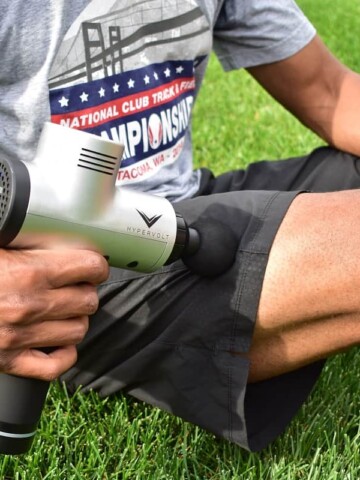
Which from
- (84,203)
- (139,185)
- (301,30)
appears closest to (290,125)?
(301,30)

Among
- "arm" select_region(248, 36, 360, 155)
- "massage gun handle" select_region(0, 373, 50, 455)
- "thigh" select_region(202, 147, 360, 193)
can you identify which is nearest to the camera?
"massage gun handle" select_region(0, 373, 50, 455)

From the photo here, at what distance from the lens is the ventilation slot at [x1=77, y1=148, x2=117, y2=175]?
4.31 feet

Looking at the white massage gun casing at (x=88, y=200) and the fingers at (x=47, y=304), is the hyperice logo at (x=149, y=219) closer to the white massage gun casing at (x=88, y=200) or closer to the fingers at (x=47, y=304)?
the white massage gun casing at (x=88, y=200)

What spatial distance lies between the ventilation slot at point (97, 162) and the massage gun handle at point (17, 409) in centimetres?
34

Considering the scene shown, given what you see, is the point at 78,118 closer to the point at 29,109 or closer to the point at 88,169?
the point at 29,109

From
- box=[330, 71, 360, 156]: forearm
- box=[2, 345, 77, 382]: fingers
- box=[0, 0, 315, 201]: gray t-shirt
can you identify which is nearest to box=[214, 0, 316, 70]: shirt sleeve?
box=[0, 0, 315, 201]: gray t-shirt

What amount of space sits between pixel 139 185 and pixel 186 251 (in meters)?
0.39

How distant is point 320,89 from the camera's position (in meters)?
2.32

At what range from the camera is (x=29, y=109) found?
5.45 ft

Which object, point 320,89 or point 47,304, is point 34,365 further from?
point 320,89

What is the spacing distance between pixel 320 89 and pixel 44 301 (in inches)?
48.2

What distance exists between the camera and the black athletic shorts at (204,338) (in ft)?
5.09

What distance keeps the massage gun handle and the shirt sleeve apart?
3.76 feet

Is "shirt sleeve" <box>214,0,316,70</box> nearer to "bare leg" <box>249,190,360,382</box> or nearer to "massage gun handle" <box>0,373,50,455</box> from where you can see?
"bare leg" <box>249,190,360,382</box>
